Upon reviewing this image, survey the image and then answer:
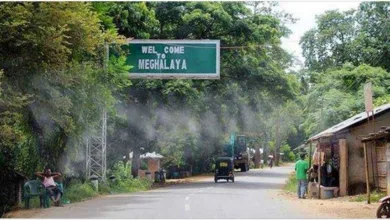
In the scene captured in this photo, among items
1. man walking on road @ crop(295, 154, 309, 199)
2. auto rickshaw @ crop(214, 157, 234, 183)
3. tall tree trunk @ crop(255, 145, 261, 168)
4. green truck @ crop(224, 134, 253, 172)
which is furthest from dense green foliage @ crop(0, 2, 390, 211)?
tall tree trunk @ crop(255, 145, 261, 168)

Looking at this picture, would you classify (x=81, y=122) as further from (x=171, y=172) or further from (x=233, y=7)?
(x=171, y=172)

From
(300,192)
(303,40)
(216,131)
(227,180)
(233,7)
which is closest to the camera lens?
(300,192)

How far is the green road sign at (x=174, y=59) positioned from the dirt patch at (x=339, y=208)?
6.17 metres

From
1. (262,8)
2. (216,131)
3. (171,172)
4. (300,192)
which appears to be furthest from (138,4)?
(171,172)

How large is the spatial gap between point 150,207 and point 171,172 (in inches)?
1431

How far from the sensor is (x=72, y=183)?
27.4 metres

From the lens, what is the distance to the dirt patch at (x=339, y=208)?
17.1 m

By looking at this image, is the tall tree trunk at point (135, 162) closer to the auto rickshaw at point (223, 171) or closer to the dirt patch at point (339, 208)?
the auto rickshaw at point (223, 171)

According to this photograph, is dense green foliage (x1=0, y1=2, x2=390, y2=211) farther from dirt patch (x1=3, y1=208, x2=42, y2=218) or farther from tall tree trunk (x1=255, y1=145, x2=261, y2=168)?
tall tree trunk (x1=255, y1=145, x2=261, y2=168)

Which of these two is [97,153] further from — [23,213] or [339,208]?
[339,208]

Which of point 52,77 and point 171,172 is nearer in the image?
point 52,77

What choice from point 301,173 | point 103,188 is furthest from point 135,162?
point 301,173

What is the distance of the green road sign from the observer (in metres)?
23.8

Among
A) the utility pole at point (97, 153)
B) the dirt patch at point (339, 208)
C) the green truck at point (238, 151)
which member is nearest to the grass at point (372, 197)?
the dirt patch at point (339, 208)
